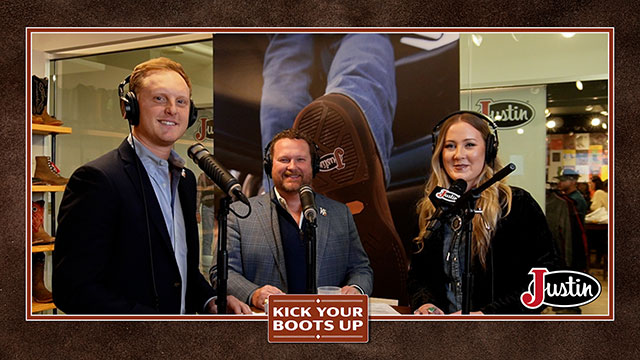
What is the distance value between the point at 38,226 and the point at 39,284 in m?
0.30

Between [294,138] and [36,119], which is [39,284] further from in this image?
[294,138]

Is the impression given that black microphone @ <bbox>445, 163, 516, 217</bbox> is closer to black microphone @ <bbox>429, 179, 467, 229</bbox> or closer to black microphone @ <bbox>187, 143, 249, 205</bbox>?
black microphone @ <bbox>429, 179, 467, 229</bbox>

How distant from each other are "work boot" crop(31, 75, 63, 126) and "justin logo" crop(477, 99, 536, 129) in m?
2.19

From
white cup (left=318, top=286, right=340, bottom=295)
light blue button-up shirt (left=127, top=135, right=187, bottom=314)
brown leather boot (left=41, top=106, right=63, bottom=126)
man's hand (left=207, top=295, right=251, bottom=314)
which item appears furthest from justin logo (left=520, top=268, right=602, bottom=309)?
brown leather boot (left=41, top=106, right=63, bottom=126)

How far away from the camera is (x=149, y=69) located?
9.00 ft

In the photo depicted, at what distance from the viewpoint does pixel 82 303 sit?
280 cm

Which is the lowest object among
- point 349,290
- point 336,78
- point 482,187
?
point 349,290

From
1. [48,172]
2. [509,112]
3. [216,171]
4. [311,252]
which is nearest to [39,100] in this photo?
[48,172]

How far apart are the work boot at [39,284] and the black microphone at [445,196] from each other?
6.54 feet

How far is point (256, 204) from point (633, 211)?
6.41 ft

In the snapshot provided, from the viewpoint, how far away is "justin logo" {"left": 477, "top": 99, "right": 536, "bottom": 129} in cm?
274

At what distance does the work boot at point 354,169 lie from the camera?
2.77m

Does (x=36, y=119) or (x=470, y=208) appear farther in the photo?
(x=36, y=119)

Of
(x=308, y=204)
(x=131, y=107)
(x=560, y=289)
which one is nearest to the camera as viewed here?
(x=308, y=204)
